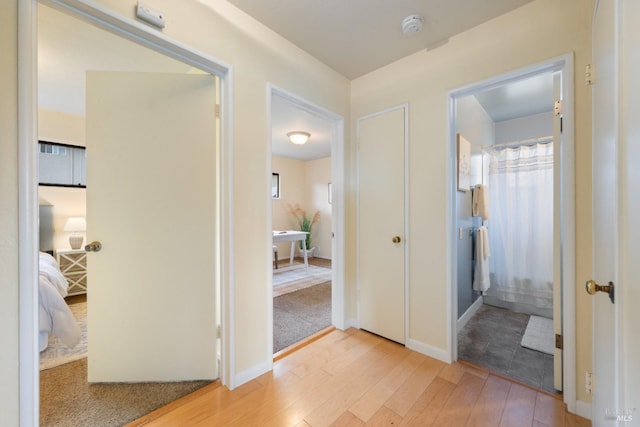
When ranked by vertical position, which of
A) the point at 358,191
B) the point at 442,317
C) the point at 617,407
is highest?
the point at 358,191

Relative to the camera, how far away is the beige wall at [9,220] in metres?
0.96

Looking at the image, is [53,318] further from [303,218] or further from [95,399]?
[303,218]

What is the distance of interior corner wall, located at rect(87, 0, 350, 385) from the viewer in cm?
157

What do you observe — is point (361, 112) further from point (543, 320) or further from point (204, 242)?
point (543, 320)

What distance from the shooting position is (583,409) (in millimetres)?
1396

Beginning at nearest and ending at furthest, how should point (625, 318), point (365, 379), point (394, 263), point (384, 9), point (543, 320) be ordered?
1. point (625, 318)
2. point (384, 9)
3. point (365, 379)
4. point (394, 263)
5. point (543, 320)

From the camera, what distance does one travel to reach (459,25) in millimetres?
1749

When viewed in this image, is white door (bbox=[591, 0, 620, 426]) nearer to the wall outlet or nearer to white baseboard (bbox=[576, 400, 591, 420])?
the wall outlet

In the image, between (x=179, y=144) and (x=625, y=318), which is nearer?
(x=625, y=318)

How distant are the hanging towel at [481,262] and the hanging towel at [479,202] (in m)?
0.21

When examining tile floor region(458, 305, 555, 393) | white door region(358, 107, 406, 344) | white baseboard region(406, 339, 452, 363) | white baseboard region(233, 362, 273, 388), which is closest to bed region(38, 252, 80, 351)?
white baseboard region(233, 362, 273, 388)

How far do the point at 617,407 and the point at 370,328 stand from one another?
1717 millimetres

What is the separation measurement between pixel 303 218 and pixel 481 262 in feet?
13.7

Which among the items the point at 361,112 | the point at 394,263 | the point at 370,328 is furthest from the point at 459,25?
the point at 370,328
